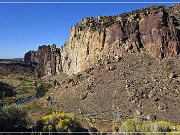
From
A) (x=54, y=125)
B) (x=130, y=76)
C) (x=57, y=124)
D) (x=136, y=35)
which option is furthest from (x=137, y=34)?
(x=57, y=124)

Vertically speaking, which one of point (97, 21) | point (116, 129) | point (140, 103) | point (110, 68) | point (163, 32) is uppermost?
point (97, 21)

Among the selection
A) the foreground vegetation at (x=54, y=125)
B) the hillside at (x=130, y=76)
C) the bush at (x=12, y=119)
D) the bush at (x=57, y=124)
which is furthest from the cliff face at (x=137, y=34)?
the bush at (x=12, y=119)

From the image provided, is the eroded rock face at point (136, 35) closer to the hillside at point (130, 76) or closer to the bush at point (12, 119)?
the hillside at point (130, 76)

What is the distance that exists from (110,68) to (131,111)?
58.8 ft

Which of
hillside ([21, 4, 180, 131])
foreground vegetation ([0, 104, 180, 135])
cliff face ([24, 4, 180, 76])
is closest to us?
foreground vegetation ([0, 104, 180, 135])

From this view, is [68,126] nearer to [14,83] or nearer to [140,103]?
[140,103]

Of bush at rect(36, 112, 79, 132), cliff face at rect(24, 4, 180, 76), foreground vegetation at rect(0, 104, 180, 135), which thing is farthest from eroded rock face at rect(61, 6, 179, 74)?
bush at rect(36, 112, 79, 132)

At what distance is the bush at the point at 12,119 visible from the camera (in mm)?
45688

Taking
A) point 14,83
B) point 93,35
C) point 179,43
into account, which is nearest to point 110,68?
point 179,43

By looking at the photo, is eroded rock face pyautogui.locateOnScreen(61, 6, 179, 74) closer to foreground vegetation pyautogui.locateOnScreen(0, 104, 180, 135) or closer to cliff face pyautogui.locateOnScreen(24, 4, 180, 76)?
cliff face pyautogui.locateOnScreen(24, 4, 180, 76)

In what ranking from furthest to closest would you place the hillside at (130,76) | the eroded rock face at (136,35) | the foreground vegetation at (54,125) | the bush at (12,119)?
the eroded rock face at (136,35), the hillside at (130,76), the bush at (12,119), the foreground vegetation at (54,125)

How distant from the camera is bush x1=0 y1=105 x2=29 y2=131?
45.7 m

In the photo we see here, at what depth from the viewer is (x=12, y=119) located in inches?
1838

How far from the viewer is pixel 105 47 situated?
94062mm
